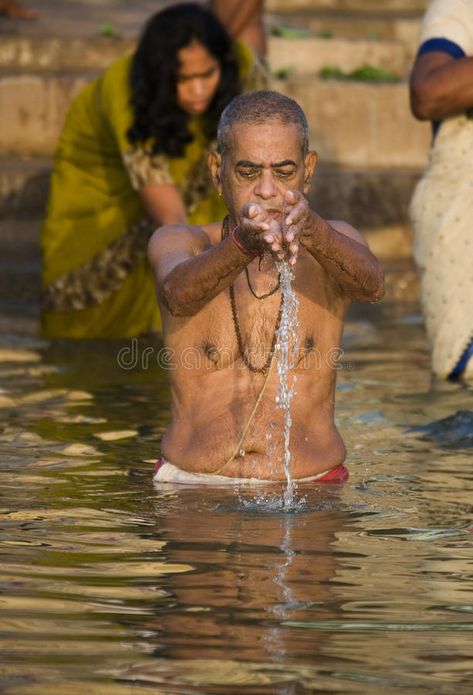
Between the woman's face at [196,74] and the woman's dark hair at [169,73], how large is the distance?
0.03 m

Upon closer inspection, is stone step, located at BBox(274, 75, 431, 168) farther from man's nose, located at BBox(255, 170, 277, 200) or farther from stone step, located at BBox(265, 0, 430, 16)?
man's nose, located at BBox(255, 170, 277, 200)

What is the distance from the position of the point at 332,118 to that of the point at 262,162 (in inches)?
248

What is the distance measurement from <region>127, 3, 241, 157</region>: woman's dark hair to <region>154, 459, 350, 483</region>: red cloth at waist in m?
3.03

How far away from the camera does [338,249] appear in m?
4.16

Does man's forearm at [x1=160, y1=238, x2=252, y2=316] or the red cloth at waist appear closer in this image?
man's forearm at [x1=160, y1=238, x2=252, y2=316]

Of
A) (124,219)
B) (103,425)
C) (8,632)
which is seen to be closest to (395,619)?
(8,632)

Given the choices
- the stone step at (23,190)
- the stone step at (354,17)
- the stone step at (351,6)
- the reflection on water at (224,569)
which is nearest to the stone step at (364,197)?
the stone step at (23,190)

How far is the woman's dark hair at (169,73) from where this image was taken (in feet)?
24.1

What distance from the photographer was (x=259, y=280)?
4.55 metres

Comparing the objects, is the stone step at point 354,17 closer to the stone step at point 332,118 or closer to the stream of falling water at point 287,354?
the stone step at point 332,118

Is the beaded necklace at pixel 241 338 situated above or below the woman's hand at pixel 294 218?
below

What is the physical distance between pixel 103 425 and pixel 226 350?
1271 mm

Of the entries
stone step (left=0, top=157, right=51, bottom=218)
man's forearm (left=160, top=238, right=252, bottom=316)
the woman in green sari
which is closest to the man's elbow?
man's forearm (left=160, top=238, right=252, bottom=316)

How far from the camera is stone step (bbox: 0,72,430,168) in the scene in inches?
400
